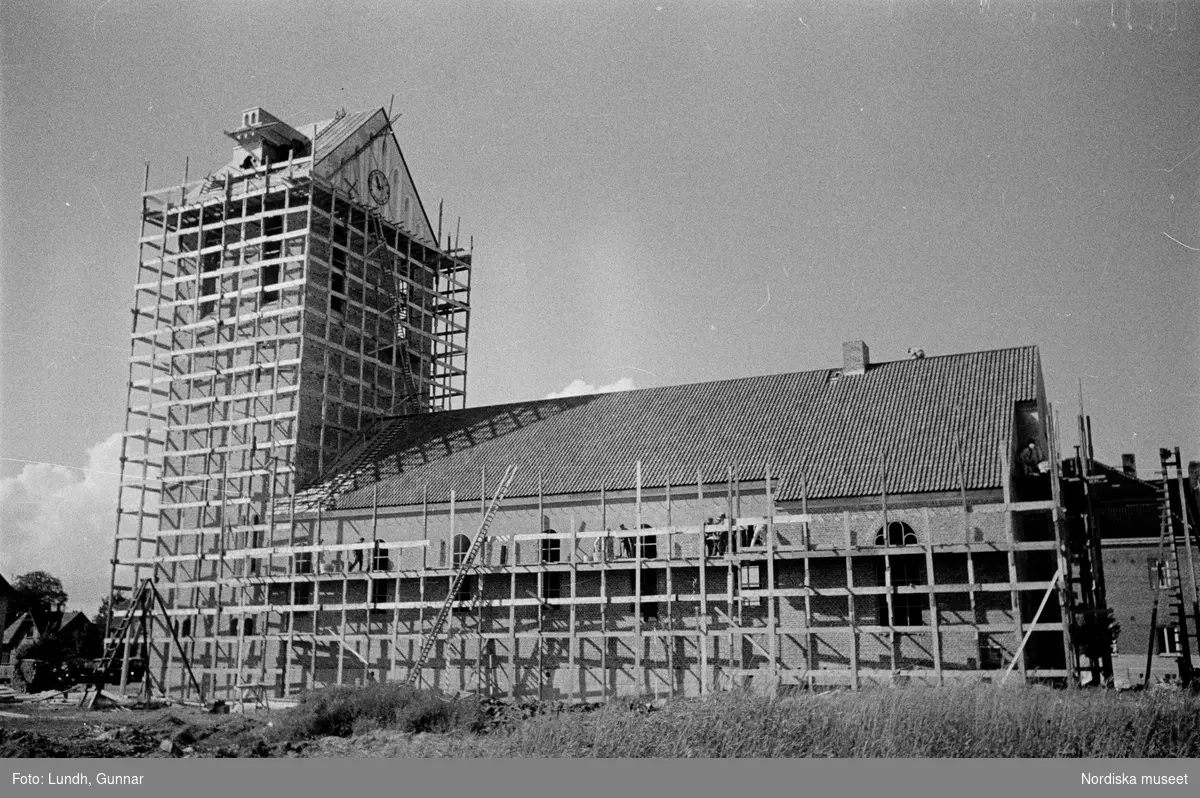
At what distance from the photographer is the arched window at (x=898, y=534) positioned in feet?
95.5

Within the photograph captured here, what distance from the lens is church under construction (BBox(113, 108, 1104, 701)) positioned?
28.2 meters

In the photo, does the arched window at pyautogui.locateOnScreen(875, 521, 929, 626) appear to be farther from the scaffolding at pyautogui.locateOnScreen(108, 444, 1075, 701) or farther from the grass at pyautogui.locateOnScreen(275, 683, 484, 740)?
the grass at pyautogui.locateOnScreen(275, 683, 484, 740)

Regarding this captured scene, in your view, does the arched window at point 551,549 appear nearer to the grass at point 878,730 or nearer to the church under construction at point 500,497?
the church under construction at point 500,497

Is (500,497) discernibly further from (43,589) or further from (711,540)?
(43,589)

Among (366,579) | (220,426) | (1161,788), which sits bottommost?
(1161,788)

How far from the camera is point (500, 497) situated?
3347 cm

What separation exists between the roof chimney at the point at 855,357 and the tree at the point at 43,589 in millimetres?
61360

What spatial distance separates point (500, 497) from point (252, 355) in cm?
1235

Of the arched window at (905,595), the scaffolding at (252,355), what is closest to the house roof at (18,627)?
the scaffolding at (252,355)

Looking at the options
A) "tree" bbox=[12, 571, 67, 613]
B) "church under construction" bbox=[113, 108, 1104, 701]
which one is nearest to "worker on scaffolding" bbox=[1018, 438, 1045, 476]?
"church under construction" bbox=[113, 108, 1104, 701]

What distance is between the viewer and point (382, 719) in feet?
74.0

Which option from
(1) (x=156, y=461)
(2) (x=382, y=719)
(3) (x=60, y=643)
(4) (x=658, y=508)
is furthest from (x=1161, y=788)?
(3) (x=60, y=643)

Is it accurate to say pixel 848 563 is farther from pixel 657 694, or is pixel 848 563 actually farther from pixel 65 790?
pixel 65 790

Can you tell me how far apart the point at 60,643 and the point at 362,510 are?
30.7m
